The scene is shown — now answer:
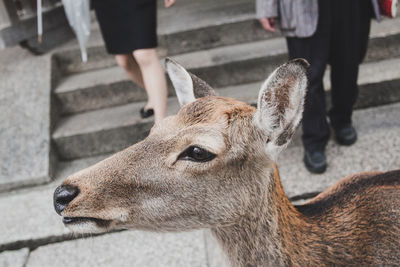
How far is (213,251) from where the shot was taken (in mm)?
3137

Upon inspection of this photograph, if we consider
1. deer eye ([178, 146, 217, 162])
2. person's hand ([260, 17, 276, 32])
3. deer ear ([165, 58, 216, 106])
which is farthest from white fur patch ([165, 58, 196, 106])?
person's hand ([260, 17, 276, 32])

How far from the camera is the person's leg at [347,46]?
319cm

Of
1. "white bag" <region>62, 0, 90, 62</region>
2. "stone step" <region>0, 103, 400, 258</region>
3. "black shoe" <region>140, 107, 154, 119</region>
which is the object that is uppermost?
"white bag" <region>62, 0, 90, 62</region>

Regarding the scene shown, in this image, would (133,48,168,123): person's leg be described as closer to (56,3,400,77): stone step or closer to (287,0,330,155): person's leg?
(287,0,330,155): person's leg

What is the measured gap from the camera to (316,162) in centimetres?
372

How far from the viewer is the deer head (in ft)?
5.25

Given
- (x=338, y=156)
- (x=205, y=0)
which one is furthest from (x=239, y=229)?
(x=205, y=0)

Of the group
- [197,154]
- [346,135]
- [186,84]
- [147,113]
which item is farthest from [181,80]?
[346,135]

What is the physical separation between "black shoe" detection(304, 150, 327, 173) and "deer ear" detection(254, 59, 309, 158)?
216 centimetres

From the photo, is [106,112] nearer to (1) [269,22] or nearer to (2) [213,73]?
(2) [213,73]

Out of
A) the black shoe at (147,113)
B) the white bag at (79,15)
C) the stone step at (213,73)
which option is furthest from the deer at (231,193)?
the stone step at (213,73)

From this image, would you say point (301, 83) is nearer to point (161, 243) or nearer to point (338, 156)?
point (161, 243)

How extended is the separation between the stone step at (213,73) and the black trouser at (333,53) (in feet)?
4.45

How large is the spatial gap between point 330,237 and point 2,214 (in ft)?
11.2
